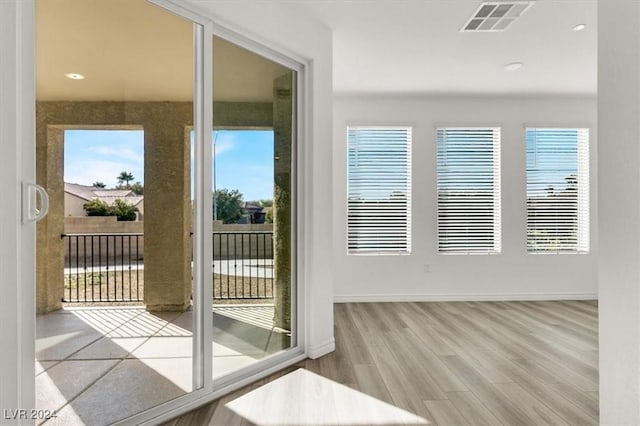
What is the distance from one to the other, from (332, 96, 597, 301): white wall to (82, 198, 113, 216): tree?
353 cm

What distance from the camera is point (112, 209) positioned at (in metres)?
2.10

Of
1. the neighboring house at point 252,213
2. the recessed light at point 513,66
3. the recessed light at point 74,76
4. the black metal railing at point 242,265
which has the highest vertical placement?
the recessed light at point 513,66

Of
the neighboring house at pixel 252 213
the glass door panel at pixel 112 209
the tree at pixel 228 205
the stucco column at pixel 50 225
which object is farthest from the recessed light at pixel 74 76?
the neighboring house at pixel 252 213

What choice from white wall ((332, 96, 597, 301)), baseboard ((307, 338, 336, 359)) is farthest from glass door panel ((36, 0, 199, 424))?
white wall ((332, 96, 597, 301))

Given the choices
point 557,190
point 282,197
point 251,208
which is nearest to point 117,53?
point 251,208

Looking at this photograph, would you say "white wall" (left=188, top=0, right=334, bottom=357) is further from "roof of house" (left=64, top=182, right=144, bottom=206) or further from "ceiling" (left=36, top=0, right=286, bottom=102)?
"roof of house" (left=64, top=182, right=144, bottom=206)

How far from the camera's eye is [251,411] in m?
2.28

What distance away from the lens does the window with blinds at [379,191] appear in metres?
5.38

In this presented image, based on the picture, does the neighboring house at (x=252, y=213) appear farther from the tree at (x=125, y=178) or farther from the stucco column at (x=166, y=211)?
the tree at (x=125, y=178)
